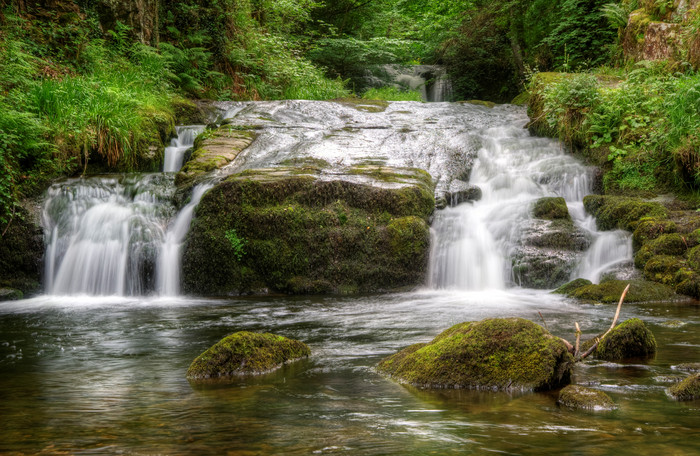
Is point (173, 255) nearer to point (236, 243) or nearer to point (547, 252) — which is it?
point (236, 243)

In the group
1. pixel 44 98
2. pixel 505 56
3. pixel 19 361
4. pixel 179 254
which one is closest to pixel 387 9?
pixel 505 56

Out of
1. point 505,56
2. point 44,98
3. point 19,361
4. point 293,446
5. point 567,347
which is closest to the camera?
point 293,446

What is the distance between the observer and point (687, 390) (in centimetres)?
332

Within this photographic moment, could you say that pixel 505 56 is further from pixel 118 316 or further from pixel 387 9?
pixel 118 316

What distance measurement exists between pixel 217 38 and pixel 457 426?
17391mm

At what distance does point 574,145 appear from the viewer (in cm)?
1208

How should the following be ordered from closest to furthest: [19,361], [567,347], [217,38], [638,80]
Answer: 1. [567,347]
2. [19,361]
3. [638,80]
4. [217,38]

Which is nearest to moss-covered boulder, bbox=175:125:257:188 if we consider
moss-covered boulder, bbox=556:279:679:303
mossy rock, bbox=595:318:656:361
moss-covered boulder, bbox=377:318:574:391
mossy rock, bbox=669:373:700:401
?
moss-covered boulder, bbox=556:279:679:303

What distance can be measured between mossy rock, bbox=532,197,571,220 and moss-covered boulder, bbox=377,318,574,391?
6080 millimetres

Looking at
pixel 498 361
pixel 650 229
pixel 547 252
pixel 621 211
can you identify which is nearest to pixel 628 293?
pixel 650 229

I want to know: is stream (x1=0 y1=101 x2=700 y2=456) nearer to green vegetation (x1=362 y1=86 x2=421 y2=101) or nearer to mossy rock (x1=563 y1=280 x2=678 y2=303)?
mossy rock (x1=563 y1=280 x2=678 y2=303)

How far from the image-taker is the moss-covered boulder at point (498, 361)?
3.61 meters

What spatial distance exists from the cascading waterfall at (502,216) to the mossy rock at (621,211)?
22cm

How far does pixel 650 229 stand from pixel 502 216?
228cm
